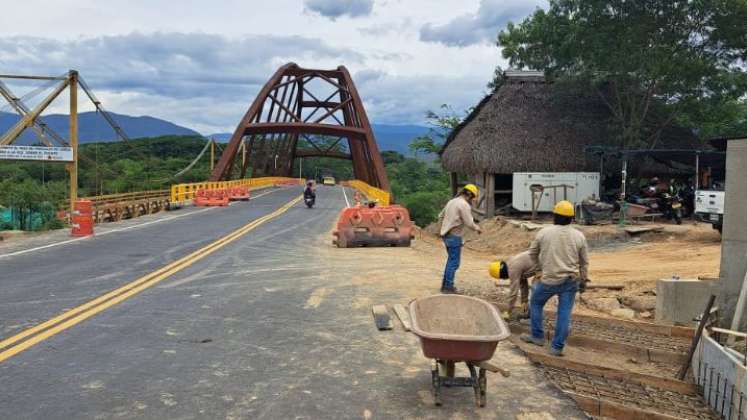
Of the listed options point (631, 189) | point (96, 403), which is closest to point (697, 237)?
point (631, 189)

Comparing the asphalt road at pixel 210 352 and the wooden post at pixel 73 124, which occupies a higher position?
the wooden post at pixel 73 124

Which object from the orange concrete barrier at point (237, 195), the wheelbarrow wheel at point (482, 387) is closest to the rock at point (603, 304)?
the wheelbarrow wheel at point (482, 387)

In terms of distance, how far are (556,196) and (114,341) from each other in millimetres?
19501

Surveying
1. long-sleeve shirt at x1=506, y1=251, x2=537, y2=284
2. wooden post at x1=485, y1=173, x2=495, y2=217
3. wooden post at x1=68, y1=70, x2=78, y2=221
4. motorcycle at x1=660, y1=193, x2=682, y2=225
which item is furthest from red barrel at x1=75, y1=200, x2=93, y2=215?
motorcycle at x1=660, y1=193, x2=682, y2=225

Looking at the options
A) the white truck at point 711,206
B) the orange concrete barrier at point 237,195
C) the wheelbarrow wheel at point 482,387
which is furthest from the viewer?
the orange concrete barrier at point 237,195

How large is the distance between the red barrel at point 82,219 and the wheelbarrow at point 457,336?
14.5m

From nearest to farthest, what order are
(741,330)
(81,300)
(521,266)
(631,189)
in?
(741,330), (521,266), (81,300), (631,189)

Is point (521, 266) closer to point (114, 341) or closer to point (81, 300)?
point (114, 341)

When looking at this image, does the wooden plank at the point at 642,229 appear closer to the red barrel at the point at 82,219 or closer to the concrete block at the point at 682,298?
the concrete block at the point at 682,298

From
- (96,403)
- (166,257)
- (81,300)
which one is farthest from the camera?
(166,257)

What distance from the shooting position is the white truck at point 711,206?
15273 millimetres

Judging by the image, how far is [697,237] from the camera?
662 inches

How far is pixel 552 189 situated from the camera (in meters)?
23.3

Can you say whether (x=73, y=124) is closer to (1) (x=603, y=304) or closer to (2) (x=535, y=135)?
(2) (x=535, y=135)
